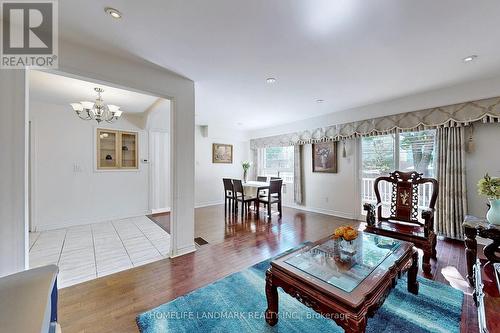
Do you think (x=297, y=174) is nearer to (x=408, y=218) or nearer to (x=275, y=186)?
(x=275, y=186)

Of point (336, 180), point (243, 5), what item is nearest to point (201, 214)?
point (336, 180)

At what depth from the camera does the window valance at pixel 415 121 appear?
2863mm

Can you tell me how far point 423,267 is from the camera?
92.3 inches

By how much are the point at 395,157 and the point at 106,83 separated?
475cm

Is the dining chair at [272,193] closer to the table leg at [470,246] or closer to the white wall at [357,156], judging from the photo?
the white wall at [357,156]

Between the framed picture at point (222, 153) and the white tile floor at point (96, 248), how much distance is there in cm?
287

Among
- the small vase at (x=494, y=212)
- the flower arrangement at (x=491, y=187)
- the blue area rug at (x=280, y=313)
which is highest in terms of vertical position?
the flower arrangement at (x=491, y=187)

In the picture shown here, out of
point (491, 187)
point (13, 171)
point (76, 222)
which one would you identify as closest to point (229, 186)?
point (76, 222)

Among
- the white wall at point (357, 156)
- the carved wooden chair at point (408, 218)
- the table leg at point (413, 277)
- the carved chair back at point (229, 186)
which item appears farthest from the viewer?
the carved chair back at point (229, 186)

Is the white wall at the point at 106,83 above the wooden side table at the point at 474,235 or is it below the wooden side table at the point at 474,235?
above

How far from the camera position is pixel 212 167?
20.7 ft

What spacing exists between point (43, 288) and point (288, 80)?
10.0 feet

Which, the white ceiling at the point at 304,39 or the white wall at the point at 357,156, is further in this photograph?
the white wall at the point at 357,156

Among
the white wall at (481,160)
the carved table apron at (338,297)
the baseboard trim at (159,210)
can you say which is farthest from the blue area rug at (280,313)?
the baseboard trim at (159,210)
